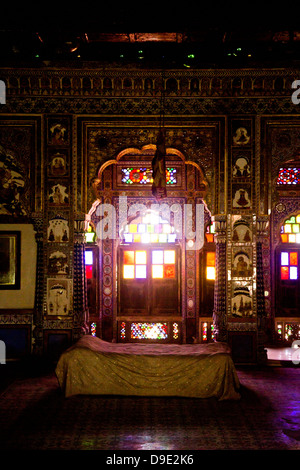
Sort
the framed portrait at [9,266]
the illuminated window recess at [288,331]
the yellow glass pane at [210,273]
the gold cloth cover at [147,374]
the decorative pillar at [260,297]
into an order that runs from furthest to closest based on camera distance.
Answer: the yellow glass pane at [210,273], the illuminated window recess at [288,331], the framed portrait at [9,266], the decorative pillar at [260,297], the gold cloth cover at [147,374]

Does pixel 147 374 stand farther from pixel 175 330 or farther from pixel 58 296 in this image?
pixel 175 330

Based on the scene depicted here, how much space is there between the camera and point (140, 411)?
18.8 feet

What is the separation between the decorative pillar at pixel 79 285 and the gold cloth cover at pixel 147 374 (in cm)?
180

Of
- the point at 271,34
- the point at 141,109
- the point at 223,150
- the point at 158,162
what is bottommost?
the point at 158,162

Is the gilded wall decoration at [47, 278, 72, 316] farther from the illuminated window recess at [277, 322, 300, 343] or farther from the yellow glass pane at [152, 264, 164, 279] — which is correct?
the illuminated window recess at [277, 322, 300, 343]

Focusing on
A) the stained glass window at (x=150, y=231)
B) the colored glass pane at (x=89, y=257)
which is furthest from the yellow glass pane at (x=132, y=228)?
the colored glass pane at (x=89, y=257)

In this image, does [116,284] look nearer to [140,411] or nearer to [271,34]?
[140,411]

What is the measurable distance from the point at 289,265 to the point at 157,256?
3309mm

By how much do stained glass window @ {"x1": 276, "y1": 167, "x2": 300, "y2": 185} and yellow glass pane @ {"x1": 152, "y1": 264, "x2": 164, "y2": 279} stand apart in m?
3.65

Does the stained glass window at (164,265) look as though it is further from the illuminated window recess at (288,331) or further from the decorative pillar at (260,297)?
the decorative pillar at (260,297)

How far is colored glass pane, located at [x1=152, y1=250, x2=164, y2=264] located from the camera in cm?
1113

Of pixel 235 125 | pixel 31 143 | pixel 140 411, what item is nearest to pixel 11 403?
pixel 140 411

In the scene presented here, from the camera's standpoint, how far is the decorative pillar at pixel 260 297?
26.6 ft

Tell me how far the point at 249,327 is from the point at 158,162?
362cm
